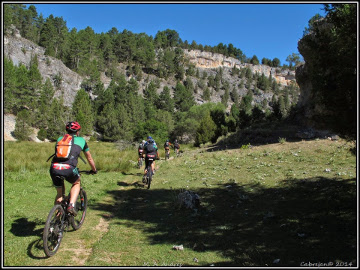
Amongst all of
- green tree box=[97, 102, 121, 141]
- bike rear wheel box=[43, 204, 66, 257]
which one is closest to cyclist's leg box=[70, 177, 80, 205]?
A: bike rear wheel box=[43, 204, 66, 257]

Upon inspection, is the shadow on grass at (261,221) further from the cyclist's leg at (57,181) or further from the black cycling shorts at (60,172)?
the black cycling shorts at (60,172)

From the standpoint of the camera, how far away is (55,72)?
9044 cm

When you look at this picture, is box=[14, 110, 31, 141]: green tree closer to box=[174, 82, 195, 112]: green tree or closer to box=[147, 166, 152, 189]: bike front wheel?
box=[147, 166, 152, 189]: bike front wheel

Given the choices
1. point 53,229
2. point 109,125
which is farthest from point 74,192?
point 109,125

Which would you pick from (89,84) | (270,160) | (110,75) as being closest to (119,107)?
(89,84)

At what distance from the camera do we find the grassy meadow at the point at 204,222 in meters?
4.60

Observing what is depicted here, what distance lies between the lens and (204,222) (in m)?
6.67

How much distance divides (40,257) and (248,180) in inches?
358

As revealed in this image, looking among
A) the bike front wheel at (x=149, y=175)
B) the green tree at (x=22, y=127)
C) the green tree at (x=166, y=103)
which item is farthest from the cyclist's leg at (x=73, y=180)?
the green tree at (x=166, y=103)

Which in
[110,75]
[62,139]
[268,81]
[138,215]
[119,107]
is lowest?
[138,215]

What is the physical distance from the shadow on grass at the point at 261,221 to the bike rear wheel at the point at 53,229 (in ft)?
6.54

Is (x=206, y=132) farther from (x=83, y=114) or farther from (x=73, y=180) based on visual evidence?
(x=73, y=180)

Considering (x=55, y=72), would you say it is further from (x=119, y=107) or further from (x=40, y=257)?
(x=40, y=257)

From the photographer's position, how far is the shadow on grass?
185 inches
